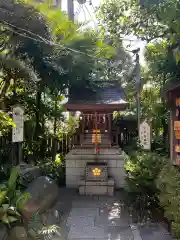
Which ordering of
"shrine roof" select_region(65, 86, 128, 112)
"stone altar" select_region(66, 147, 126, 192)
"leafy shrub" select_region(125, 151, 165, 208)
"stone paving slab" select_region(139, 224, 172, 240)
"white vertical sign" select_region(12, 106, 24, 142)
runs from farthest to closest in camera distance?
"stone altar" select_region(66, 147, 126, 192)
"shrine roof" select_region(65, 86, 128, 112)
"white vertical sign" select_region(12, 106, 24, 142)
"leafy shrub" select_region(125, 151, 165, 208)
"stone paving slab" select_region(139, 224, 172, 240)

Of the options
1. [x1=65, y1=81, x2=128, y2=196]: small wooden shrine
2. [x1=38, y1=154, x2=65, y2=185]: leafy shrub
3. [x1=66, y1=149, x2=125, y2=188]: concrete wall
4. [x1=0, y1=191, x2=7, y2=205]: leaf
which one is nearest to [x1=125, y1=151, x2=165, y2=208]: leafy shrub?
[x1=65, y1=81, x2=128, y2=196]: small wooden shrine

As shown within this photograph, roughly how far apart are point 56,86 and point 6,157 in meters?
2.76

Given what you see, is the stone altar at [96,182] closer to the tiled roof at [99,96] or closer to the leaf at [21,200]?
the tiled roof at [99,96]

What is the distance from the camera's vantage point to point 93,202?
7801 mm

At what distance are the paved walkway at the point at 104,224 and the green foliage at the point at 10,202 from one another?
3.50ft

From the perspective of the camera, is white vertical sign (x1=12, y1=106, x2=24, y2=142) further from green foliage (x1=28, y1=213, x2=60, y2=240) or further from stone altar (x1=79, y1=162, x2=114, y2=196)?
green foliage (x1=28, y1=213, x2=60, y2=240)

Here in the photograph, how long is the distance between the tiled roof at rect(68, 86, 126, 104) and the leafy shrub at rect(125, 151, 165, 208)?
8.16ft

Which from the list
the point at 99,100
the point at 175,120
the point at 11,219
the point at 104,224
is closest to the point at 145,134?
the point at 99,100

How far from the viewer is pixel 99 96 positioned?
924cm

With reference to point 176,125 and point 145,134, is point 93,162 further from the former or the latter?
point 176,125

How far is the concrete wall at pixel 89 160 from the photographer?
9.24m

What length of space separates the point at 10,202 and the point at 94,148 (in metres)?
4.21

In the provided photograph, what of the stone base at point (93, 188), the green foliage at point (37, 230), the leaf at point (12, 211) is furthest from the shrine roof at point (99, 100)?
the green foliage at point (37, 230)

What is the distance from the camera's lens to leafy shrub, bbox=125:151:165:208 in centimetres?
634
